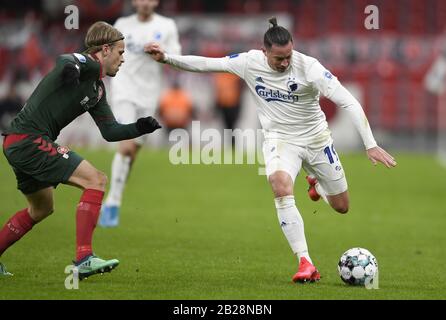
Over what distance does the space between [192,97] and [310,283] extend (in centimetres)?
2266

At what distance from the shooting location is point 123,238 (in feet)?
39.6

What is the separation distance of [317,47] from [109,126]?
23.2 metres

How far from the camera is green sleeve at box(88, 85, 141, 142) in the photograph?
29.1 ft

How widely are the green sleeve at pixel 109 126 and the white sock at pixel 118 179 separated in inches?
163

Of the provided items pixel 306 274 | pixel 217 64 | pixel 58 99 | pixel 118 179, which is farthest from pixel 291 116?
pixel 118 179

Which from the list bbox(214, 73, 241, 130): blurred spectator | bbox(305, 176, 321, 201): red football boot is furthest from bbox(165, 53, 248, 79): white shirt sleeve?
bbox(214, 73, 241, 130): blurred spectator

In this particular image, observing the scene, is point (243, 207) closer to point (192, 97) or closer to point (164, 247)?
point (164, 247)

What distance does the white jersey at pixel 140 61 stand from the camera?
13.5 m

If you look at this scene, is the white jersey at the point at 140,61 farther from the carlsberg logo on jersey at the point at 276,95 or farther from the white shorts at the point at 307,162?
the white shorts at the point at 307,162

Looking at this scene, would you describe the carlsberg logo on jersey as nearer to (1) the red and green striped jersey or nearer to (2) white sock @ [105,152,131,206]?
(1) the red and green striped jersey

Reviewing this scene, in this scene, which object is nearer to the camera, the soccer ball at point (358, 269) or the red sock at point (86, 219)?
the red sock at point (86, 219)

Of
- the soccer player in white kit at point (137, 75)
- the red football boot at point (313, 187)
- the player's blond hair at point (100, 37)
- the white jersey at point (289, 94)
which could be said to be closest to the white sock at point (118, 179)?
the soccer player in white kit at point (137, 75)

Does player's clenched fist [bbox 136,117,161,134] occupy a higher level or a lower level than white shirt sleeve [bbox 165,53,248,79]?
lower

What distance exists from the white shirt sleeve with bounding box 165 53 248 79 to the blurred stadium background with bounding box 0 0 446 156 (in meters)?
20.4
